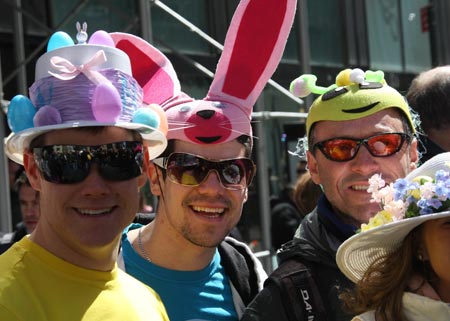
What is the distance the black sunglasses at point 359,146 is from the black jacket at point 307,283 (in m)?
0.22

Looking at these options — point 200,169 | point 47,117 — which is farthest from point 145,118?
point 200,169

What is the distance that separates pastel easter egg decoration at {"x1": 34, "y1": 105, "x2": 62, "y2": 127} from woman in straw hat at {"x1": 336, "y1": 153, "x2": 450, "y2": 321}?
0.87 metres

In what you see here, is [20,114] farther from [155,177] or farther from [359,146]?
[359,146]

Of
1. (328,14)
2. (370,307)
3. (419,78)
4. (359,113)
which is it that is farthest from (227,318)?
Result: (328,14)

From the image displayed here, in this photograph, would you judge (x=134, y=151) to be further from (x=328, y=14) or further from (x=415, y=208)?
(x=328, y=14)

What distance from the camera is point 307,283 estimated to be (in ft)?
8.60

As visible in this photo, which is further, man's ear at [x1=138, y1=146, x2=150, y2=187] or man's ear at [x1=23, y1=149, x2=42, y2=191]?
man's ear at [x1=138, y1=146, x2=150, y2=187]

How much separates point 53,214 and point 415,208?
96 cm

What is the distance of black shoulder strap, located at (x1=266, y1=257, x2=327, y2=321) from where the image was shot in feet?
8.36

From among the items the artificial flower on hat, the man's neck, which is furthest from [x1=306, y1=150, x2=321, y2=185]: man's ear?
the artificial flower on hat

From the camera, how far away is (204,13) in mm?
7969

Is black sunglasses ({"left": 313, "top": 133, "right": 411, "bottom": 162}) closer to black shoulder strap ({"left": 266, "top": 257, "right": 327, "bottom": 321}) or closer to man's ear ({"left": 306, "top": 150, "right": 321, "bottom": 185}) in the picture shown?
man's ear ({"left": 306, "top": 150, "right": 321, "bottom": 185})

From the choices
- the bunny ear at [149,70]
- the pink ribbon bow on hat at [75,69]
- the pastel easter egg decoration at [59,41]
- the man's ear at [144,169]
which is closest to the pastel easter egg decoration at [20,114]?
the pink ribbon bow on hat at [75,69]

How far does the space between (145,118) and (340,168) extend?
0.79 metres
